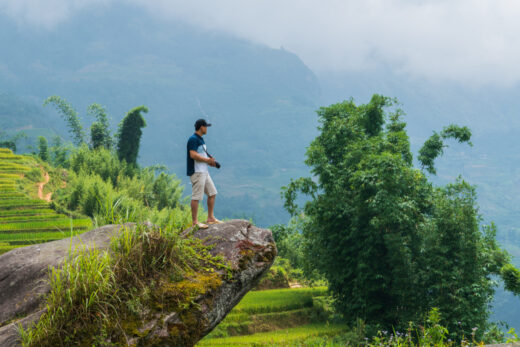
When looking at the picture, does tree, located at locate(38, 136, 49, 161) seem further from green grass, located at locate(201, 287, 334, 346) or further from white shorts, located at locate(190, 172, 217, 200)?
white shorts, located at locate(190, 172, 217, 200)

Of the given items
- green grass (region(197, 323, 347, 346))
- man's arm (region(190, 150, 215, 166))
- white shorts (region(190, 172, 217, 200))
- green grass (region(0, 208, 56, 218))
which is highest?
man's arm (region(190, 150, 215, 166))

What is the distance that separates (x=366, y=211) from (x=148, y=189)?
21.9 metres

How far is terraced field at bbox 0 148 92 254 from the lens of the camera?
1920 cm

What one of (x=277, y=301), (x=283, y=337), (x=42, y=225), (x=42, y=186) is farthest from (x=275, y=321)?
(x=42, y=186)

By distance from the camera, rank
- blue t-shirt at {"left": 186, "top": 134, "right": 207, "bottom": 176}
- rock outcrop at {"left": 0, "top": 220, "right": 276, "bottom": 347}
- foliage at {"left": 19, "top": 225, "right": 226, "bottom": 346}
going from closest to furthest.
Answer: foliage at {"left": 19, "top": 225, "right": 226, "bottom": 346}
rock outcrop at {"left": 0, "top": 220, "right": 276, "bottom": 347}
blue t-shirt at {"left": 186, "top": 134, "right": 207, "bottom": 176}

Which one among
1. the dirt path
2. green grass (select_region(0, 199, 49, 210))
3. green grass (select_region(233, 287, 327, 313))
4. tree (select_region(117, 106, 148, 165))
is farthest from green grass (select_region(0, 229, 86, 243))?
tree (select_region(117, 106, 148, 165))

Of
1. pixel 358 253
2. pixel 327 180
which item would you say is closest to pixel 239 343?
pixel 358 253

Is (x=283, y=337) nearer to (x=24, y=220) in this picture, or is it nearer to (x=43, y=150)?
(x=24, y=220)

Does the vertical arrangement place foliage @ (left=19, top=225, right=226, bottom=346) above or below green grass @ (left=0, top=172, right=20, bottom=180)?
A: below

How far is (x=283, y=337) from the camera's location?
15.9m

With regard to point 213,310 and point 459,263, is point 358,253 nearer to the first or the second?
point 459,263

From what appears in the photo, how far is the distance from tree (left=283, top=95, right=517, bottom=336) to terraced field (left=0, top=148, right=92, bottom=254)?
9.31 metres

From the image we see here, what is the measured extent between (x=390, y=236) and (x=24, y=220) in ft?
55.6

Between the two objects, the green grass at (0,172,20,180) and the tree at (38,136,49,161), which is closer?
the green grass at (0,172,20,180)
